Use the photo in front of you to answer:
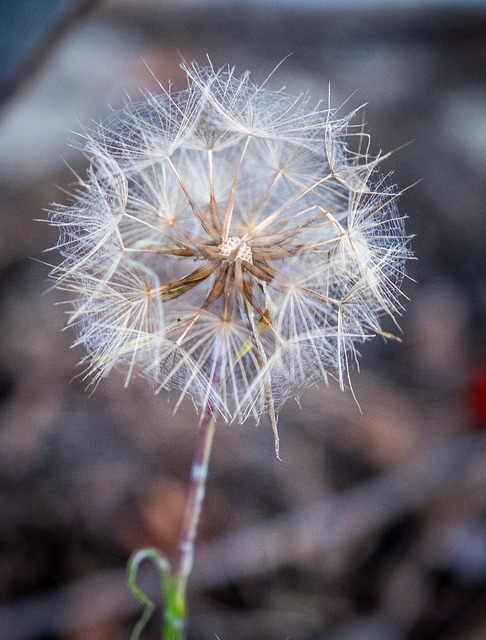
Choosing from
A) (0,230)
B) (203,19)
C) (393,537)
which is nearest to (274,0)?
(203,19)

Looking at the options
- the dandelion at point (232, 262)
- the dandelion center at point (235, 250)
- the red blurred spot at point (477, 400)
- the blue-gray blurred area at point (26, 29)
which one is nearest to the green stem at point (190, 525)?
the dandelion at point (232, 262)

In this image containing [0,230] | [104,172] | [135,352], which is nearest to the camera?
[135,352]

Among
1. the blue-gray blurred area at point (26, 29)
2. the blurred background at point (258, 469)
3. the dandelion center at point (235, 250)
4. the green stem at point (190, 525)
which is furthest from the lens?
the blurred background at point (258, 469)

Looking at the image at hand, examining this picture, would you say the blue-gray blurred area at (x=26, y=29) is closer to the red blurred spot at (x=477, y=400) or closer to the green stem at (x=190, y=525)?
the green stem at (x=190, y=525)

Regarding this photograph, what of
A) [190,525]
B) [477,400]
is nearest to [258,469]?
[477,400]

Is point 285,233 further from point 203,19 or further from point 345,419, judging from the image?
point 203,19

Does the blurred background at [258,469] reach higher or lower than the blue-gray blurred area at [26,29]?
lower

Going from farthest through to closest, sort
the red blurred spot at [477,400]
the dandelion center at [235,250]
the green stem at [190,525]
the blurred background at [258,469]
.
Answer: the red blurred spot at [477,400] → the blurred background at [258,469] → the dandelion center at [235,250] → the green stem at [190,525]

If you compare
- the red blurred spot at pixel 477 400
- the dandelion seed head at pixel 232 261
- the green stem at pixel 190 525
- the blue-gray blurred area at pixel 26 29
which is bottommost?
the red blurred spot at pixel 477 400
